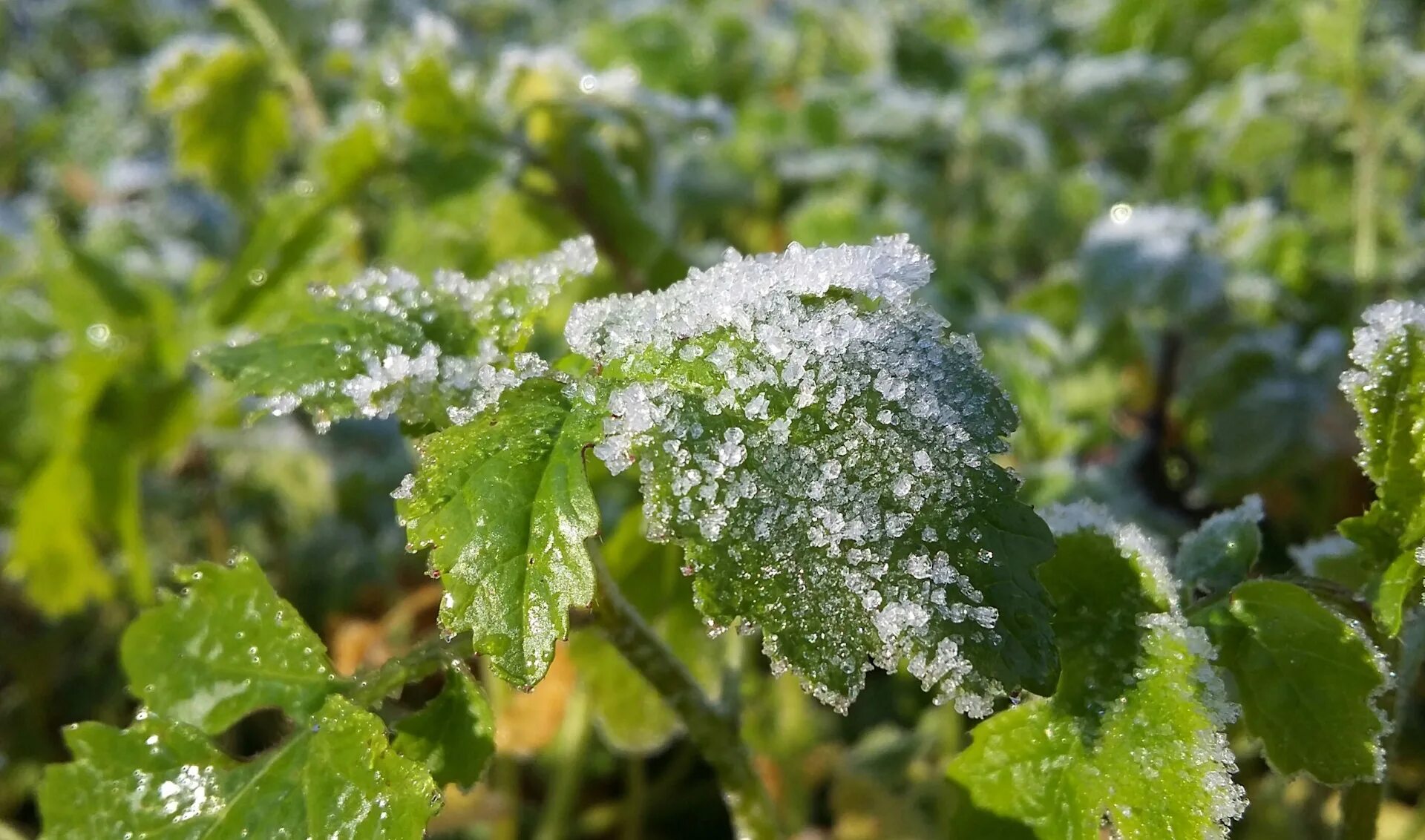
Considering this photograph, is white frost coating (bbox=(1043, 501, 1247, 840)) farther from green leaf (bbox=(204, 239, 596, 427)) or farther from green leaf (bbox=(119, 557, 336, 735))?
green leaf (bbox=(119, 557, 336, 735))

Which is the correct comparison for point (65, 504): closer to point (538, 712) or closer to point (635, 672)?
point (538, 712)

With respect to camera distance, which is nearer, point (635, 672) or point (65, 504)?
point (635, 672)

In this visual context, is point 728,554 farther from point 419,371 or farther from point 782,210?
point 782,210

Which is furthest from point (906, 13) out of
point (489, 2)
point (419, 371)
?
point (419, 371)

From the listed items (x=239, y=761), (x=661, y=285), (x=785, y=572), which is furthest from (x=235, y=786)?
(x=661, y=285)

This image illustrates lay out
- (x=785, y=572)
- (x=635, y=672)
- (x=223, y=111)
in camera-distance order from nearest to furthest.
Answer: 1. (x=785, y=572)
2. (x=635, y=672)
3. (x=223, y=111)

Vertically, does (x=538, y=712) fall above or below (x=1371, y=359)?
below
